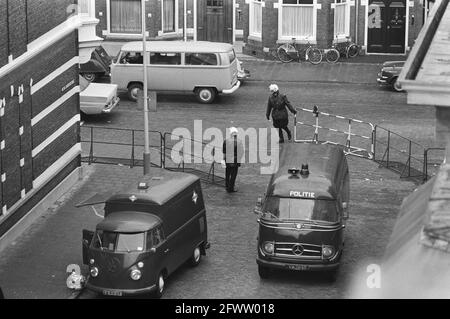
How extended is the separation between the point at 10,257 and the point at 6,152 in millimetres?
2555

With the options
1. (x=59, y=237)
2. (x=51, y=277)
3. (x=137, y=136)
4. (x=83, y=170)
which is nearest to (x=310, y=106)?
(x=137, y=136)

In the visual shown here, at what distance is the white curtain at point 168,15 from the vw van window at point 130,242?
1079 inches

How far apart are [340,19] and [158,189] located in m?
26.3

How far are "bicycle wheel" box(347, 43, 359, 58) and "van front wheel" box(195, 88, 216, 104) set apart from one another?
969 centimetres

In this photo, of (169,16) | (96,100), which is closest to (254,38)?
(169,16)

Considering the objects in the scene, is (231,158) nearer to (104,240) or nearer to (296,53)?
(104,240)

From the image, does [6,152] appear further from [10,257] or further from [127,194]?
[127,194]

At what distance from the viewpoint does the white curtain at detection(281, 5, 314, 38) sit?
44.8 m

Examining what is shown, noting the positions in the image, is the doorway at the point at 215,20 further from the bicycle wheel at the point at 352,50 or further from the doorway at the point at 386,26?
the doorway at the point at 386,26

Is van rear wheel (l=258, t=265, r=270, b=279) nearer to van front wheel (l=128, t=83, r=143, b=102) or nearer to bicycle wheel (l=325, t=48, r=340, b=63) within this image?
van front wheel (l=128, t=83, r=143, b=102)

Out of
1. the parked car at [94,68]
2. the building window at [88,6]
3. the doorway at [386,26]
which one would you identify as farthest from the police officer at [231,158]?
the doorway at [386,26]

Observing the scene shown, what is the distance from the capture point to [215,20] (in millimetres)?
48125

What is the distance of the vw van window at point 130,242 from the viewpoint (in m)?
19.8

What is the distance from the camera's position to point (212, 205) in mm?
26656
